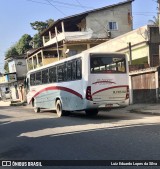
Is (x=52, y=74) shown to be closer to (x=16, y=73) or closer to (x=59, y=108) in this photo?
(x=59, y=108)

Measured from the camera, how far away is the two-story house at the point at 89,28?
47.1 meters

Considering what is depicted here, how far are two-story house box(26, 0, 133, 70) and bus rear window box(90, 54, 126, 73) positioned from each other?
27.8 meters

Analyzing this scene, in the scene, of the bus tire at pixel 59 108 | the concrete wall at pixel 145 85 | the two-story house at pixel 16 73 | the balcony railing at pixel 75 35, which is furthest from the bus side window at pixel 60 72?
the two-story house at pixel 16 73

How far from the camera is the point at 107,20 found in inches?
1960

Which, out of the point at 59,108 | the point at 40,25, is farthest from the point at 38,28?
the point at 59,108

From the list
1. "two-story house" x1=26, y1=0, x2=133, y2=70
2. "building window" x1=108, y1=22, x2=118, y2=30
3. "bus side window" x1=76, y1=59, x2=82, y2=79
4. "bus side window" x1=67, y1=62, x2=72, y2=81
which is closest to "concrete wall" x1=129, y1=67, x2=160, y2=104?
"bus side window" x1=67, y1=62, x2=72, y2=81

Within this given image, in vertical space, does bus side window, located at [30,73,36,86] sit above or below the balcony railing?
below

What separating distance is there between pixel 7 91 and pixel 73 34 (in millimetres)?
29561

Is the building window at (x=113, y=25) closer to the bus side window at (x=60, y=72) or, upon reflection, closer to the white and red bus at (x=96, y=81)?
the bus side window at (x=60, y=72)

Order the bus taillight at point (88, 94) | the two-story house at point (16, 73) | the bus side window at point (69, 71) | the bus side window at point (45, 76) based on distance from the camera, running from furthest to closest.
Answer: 1. the two-story house at point (16, 73)
2. the bus side window at point (45, 76)
3. the bus side window at point (69, 71)
4. the bus taillight at point (88, 94)

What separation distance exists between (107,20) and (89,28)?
2.83m

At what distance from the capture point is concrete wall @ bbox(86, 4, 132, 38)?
49.0 meters

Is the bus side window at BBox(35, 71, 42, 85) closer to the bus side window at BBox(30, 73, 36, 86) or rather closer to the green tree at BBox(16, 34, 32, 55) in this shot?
the bus side window at BBox(30, 73, 36, 86)

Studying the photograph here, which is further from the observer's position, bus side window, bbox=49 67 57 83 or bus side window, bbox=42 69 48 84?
bus side window, bbox=42 69 48 84
